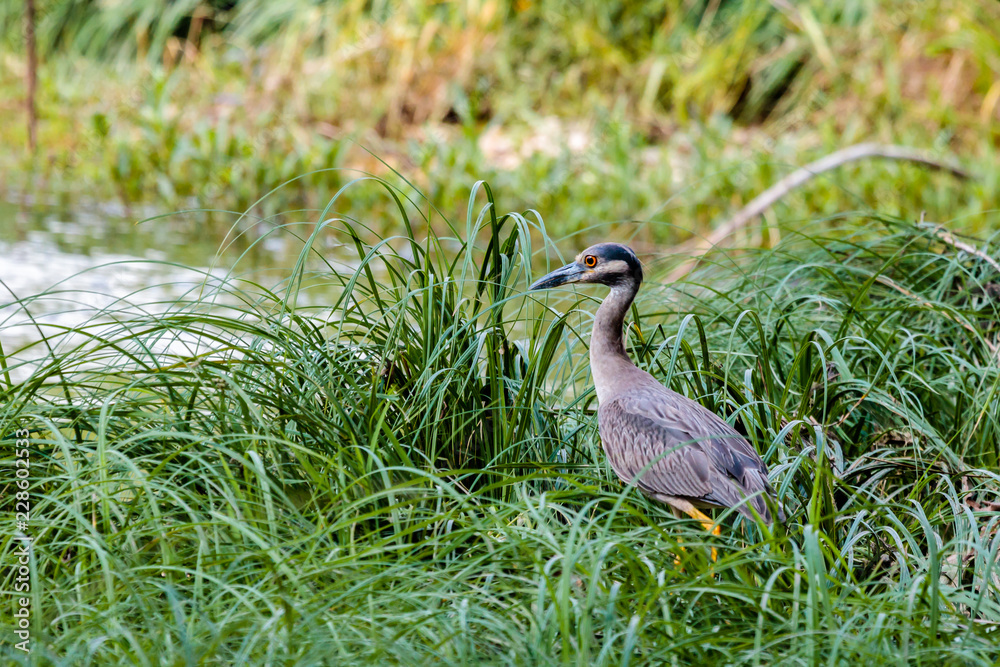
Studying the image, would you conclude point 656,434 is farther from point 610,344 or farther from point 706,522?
point 610,344

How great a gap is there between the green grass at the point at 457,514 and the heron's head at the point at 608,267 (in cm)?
23

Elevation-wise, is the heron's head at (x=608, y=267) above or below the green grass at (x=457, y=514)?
above

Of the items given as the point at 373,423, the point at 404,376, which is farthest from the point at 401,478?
the point at 404,376

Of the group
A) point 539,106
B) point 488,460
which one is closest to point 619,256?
point 488,460

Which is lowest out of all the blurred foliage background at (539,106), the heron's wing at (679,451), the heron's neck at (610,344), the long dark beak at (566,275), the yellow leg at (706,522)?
the yellow leg at (706,522)

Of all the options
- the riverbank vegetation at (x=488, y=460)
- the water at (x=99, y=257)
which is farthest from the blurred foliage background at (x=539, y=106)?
the riverbank vegetation at (x=488, y=460)

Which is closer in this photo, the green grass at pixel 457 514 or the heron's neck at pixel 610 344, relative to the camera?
the green grass at pixel 457 514

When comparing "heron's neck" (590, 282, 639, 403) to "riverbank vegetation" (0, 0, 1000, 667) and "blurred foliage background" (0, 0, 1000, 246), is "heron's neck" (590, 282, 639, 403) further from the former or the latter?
"blurred foliage background" (0, 0, 1000, 246)

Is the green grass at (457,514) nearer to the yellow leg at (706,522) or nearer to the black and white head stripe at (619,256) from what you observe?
the yellow leg at (706,522)

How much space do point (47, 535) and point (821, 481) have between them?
6.17 ft

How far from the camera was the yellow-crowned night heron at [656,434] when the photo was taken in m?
2.78

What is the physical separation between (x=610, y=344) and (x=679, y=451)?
1.40 ft

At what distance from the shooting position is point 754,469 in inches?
109

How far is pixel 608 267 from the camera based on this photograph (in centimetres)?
320
